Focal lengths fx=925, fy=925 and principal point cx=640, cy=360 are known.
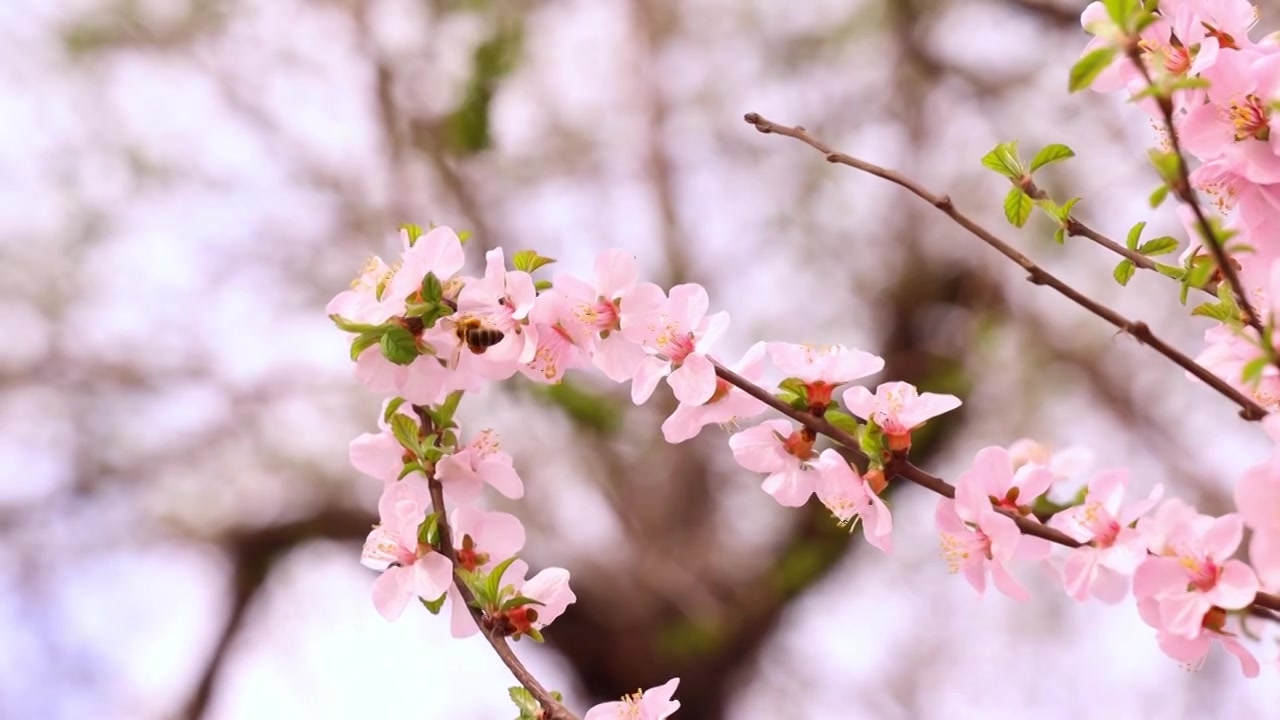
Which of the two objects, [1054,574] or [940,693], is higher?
[1054,574]

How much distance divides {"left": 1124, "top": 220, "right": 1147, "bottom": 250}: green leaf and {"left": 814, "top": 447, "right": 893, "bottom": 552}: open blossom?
0.23 meters

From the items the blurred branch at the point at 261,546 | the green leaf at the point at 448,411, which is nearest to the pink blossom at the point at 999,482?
the green leaf at the point at 448,411

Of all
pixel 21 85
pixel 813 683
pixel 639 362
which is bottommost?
pixel 813 683

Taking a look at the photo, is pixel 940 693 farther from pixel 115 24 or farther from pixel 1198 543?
pixel 115 24

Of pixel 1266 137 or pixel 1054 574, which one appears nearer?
pixel 1266 137

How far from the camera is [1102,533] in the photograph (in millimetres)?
551

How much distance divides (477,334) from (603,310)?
3.2 inches

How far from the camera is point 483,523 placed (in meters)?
0.64

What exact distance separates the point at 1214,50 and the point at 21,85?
297 cm

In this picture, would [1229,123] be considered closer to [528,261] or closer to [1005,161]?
[1005,161]

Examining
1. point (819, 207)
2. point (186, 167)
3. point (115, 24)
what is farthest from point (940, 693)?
point (115, 24)

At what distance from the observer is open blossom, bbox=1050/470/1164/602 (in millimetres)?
534

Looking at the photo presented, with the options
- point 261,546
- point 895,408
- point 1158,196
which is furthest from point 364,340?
point 261,546

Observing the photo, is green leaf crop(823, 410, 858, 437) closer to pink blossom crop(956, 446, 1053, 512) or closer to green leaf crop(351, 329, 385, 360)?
pink blossom crop(956, 446, 1053, 512)
